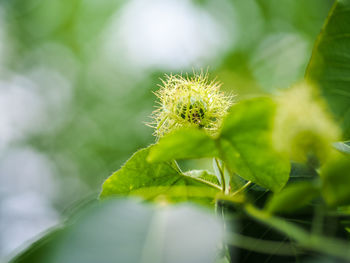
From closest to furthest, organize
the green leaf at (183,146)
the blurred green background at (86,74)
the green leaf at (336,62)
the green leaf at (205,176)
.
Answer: the green leaf at (183,146)
the green leaf at (336,62)
the green leaf at (205,176)
the blurred green background at (86,74)

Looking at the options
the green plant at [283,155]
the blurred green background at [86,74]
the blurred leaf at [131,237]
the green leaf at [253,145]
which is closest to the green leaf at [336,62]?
the green plant at [283,155]

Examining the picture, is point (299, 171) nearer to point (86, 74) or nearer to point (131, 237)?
point (131, 237)

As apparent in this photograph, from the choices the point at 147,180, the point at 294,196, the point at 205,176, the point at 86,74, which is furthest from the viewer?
the point at 86,74

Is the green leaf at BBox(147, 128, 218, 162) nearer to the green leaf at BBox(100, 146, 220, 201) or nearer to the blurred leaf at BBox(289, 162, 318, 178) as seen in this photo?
the green leaf at BBox(100, 146, 220, 201)

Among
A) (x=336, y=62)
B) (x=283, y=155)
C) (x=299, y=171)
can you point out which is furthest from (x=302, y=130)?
(x=299, y=171)

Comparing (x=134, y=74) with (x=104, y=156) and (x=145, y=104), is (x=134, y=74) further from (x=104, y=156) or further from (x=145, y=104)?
(x=104, y=156)

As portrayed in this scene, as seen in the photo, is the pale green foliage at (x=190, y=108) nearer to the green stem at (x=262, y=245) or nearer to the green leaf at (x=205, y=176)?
the green leaf at (x=205, y=176)
